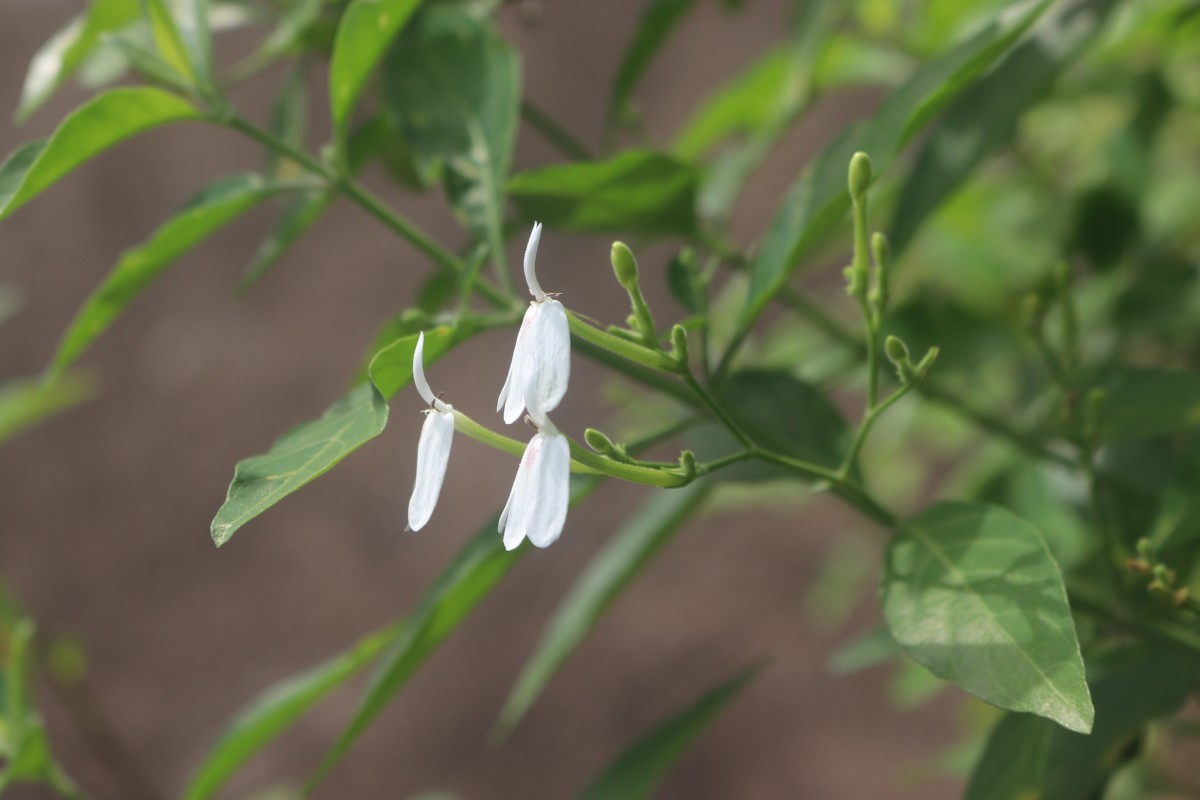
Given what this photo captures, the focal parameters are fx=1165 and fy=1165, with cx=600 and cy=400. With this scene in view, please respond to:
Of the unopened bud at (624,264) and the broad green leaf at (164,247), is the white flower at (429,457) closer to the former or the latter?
the unopened bud at (624,264)

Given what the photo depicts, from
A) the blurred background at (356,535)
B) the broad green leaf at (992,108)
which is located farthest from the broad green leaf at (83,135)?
the blurred background at (356,535)

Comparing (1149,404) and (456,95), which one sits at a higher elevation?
(456,95)

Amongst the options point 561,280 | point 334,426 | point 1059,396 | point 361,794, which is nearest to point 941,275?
point 1059,396

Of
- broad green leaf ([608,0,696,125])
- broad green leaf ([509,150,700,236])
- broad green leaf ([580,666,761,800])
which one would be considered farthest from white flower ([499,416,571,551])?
broad green leaf ([608,0,696,125])

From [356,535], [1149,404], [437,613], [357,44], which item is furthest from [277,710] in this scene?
[356,535]

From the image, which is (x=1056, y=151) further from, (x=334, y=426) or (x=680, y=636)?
(x=680, y=636)

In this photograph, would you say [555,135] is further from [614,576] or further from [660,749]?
[660,749]

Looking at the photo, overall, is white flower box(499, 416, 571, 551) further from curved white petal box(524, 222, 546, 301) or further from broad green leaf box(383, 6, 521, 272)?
broad green leaf box(383, 6, 521, 272)
